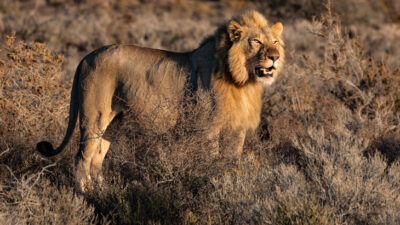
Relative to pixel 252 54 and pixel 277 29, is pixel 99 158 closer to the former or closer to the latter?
pixel 252 54

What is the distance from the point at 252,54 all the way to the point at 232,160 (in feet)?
4.41

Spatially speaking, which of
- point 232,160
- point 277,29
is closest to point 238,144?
point 232,160

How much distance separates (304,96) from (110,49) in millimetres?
3647

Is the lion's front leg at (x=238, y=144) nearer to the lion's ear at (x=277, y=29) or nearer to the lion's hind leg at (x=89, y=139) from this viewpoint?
the lion's ear at (x=277, y=29)

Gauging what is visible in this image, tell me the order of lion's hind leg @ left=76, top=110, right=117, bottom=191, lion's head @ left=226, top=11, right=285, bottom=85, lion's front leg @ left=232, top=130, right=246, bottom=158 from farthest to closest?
lion's hind leg @ left=76, top=110, right=117, bottom=191
lion's head @ left=226, top=11, right=285, bottom=85
lion's front leg @ left=232, top=130, right=246, bottom=158

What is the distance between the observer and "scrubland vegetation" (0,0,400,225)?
14.5 ft

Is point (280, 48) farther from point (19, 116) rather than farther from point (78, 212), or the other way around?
point (19, 116)

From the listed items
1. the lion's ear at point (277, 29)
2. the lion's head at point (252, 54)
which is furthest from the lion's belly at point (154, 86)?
the lion's ear at point (277, 29)

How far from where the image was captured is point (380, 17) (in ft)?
89.9

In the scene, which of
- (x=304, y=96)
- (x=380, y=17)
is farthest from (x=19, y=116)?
(x=380, y=17)

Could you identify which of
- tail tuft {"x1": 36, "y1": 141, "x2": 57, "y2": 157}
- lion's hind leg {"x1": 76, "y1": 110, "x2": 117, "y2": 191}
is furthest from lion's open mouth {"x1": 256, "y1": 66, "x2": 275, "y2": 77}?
tail tuft {"x1": 36, "y1": 141, "x2": 57, "y2": 157}

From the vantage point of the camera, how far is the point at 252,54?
19.2ft

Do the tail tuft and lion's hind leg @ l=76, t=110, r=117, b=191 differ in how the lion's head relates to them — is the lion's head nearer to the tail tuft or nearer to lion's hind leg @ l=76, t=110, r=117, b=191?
lion's hind leg @ l=76, t=110, r=117, b=191

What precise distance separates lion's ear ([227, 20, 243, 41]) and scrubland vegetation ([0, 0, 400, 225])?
42.2 inches
